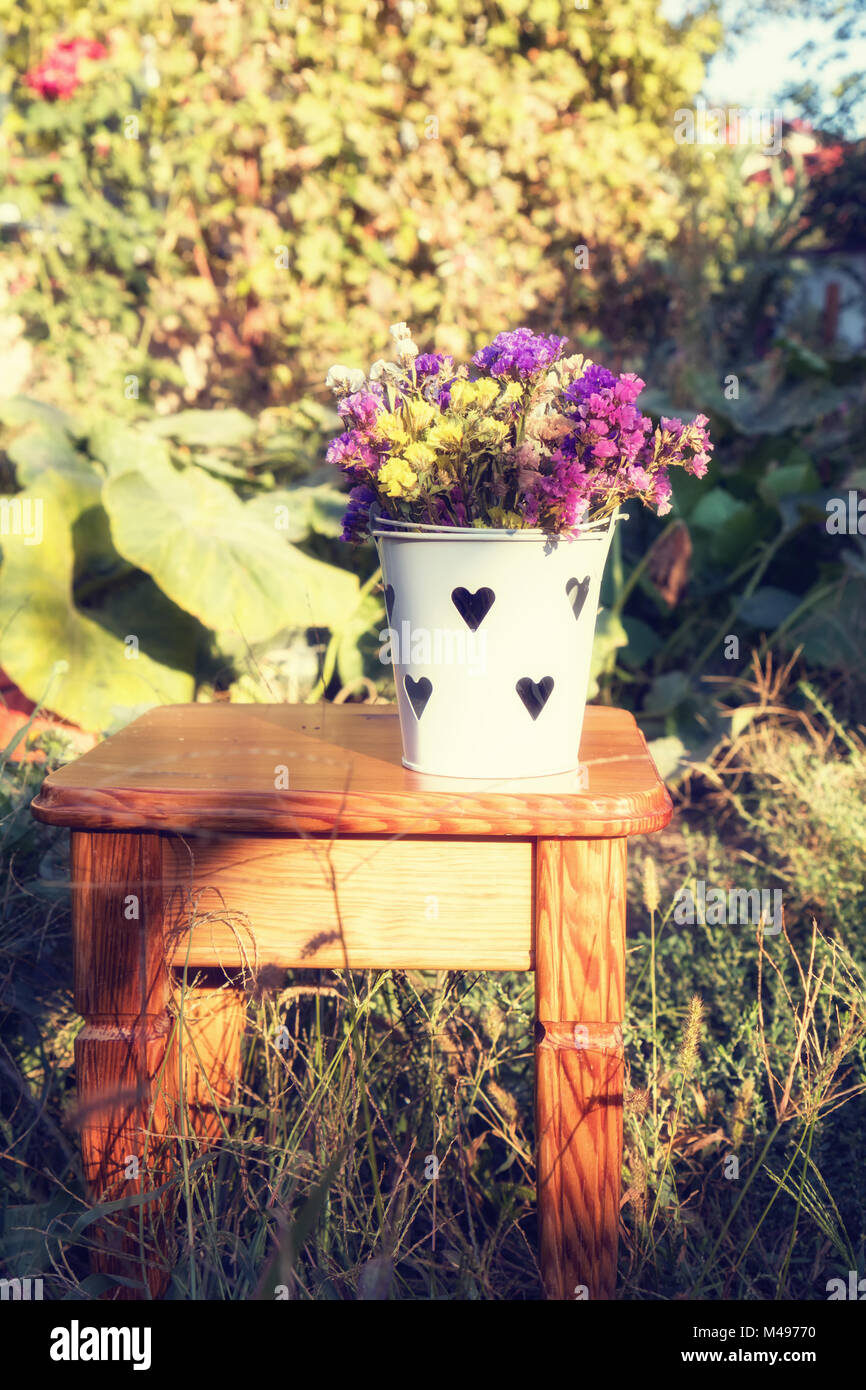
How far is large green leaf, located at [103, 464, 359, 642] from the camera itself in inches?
87.2

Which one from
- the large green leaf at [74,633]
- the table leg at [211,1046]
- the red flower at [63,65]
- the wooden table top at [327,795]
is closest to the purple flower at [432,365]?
the wooden table top at [327,795]

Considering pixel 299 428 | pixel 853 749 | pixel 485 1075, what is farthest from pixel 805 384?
pixel 485 1075

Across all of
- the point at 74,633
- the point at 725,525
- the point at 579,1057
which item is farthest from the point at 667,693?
the point at 579,1057

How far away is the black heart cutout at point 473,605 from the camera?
47.6 inches

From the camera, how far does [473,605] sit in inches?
47.8

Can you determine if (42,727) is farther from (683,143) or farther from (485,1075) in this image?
(683,143)

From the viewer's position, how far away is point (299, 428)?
3229mm

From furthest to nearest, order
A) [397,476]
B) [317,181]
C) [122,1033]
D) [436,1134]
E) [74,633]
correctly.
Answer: [317,181], [74,633], [436,1134], [122,1033], [397,476]

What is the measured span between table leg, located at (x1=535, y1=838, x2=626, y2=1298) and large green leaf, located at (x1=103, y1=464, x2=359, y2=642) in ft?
3.41

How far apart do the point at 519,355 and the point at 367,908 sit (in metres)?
0.62

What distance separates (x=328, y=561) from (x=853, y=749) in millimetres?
1402

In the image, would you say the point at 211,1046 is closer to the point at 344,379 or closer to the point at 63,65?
the point at 344,379

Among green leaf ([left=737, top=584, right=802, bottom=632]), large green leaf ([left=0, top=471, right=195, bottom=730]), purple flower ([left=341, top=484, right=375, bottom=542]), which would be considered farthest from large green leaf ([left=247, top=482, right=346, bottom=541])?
purple flower ([left=341, top=484, right=375, bottom=542])

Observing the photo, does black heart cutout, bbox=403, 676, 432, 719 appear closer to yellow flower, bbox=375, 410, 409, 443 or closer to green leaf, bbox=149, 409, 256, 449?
yellow flower, bbox=375, 410, 409, 443
